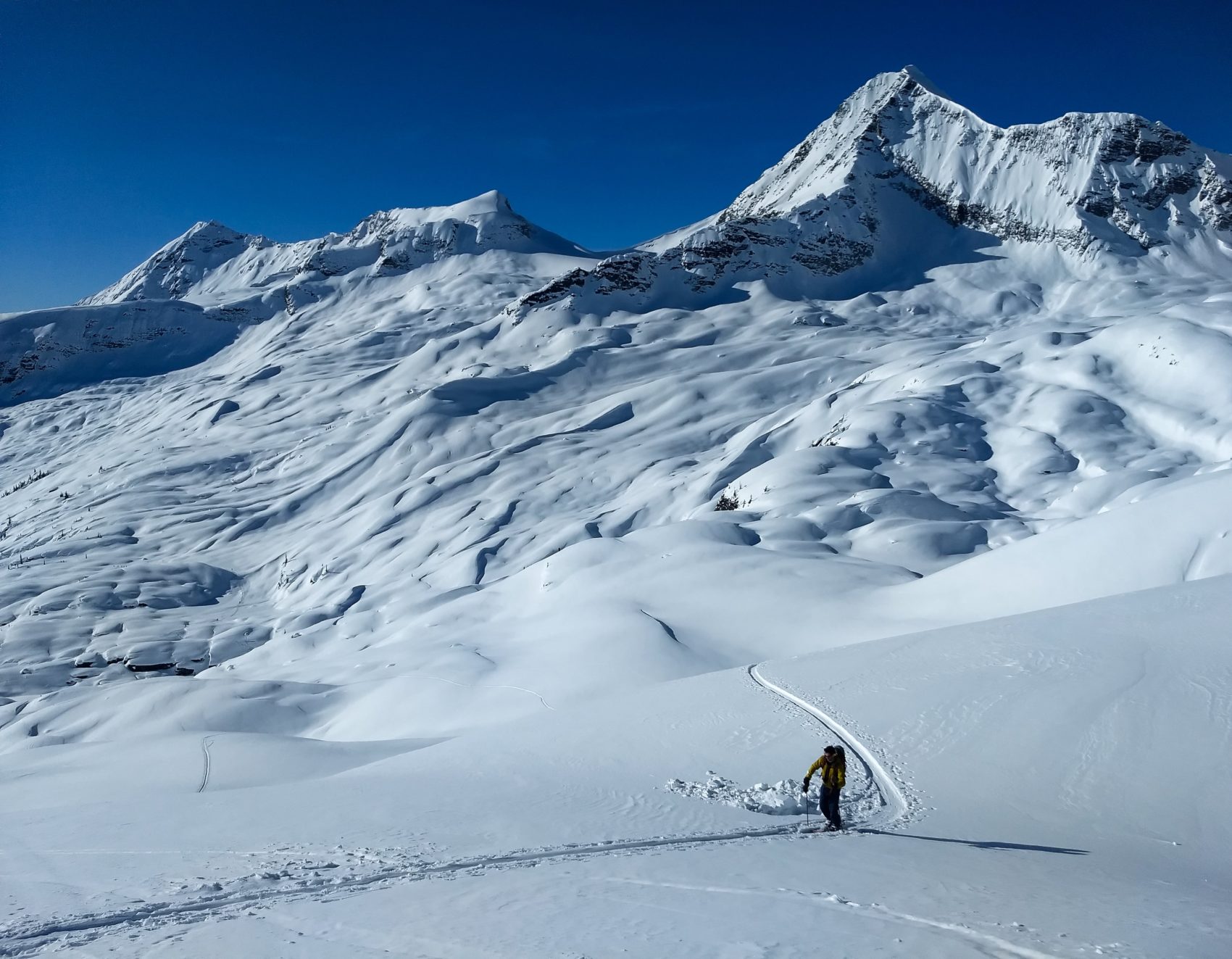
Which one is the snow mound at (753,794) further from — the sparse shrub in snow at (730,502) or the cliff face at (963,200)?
the cliff face at (963,200)

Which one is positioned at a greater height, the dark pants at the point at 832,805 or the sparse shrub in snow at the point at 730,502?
the sparse shrub in snow at the point at 730,502

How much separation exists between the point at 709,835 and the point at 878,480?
37527 mm

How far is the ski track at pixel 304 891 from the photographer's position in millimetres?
7715

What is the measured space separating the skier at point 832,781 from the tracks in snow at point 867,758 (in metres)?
0.84

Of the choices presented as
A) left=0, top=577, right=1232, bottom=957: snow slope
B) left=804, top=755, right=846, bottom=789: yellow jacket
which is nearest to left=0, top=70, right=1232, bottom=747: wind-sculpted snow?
left=0, top=577, right=1232, bottom=957: snow slope

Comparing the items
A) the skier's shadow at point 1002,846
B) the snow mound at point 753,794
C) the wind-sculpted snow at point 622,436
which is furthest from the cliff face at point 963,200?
the skier's shadow at point 1002,846

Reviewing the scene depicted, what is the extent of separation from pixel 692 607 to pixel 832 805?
18.9 m

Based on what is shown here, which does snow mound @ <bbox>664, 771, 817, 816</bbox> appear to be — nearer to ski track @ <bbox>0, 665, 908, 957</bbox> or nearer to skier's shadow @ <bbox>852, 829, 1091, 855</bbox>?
ski track @ <bbox>0, 665, 908, 957</bbox>

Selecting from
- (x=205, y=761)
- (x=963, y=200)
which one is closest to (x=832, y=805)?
(x=205, y=761)

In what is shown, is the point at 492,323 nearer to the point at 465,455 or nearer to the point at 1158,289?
the point at 465,455

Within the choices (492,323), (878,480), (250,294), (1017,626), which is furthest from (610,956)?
(250,294)

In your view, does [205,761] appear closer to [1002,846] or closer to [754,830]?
[754,830]

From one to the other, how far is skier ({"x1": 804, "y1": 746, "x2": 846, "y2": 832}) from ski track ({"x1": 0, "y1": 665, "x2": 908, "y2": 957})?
1.63ft

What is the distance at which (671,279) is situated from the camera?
11069 cm
